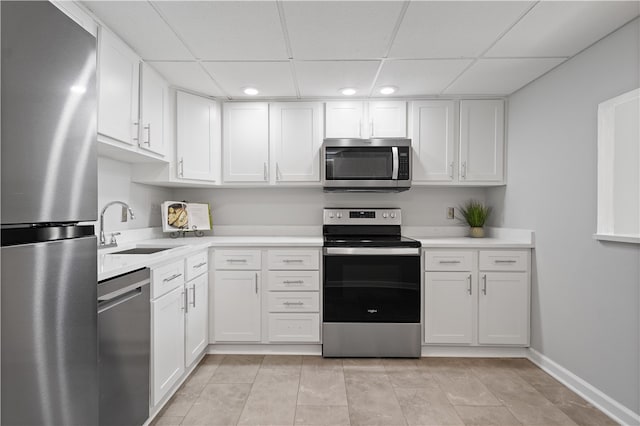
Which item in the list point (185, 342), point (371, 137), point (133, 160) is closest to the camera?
point (185, 342)

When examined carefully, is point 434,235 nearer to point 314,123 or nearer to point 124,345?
point 314,123

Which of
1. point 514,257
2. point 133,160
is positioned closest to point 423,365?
point 514,257

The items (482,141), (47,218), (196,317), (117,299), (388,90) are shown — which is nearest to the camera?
(47,218)

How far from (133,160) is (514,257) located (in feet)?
10.3

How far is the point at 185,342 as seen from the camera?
2230 millimetres

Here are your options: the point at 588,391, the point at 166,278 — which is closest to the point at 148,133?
the point at 166,278

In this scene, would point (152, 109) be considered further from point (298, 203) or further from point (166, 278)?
point (298, 203)

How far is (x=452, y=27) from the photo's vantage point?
186 cm

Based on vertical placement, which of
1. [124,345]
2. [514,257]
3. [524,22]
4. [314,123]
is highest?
[524,22]

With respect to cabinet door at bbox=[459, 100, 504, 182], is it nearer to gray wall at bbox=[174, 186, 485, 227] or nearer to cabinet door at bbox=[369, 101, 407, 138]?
gray wall at bbox=[174, 186, 485, 227]

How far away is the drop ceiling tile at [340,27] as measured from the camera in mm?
1679

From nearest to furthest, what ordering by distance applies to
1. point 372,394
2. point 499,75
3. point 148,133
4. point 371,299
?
point 372,394 < point 148,133 < point 499,75 < point 371,299

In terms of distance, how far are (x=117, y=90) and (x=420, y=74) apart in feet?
6.80

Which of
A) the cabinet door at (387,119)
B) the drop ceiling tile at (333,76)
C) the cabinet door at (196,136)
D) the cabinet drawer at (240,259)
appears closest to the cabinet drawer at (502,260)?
the cabinet door at (387,119)
